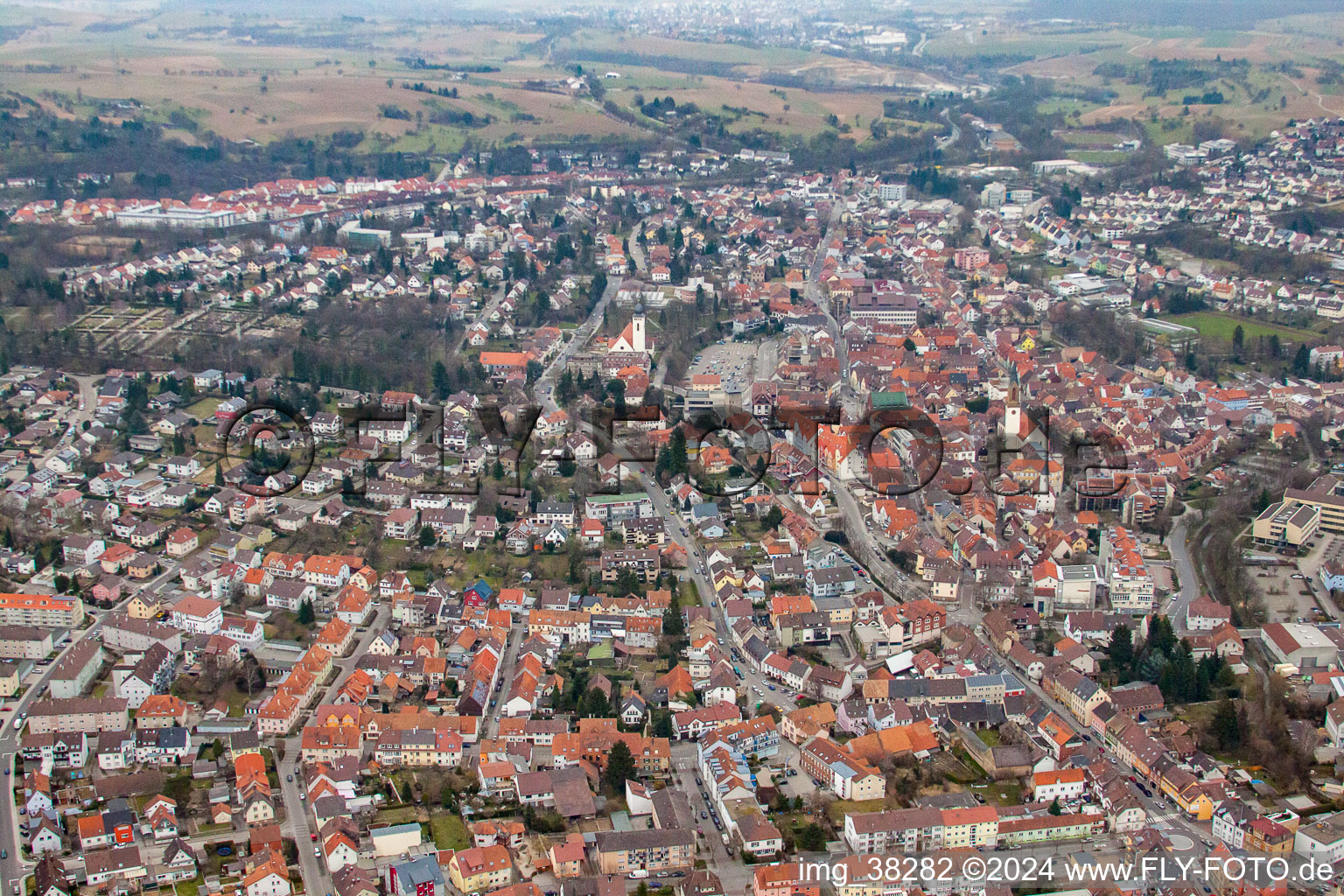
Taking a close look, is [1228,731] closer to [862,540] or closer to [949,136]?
[862,540]

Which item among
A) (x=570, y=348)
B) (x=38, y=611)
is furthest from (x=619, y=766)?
(x=570, y=348)

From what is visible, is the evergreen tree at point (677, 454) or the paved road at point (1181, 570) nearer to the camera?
the paved road at point (1181, 570)

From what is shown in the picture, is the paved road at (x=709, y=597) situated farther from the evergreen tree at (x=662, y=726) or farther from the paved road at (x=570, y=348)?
the paved road at (x=570, y=348)

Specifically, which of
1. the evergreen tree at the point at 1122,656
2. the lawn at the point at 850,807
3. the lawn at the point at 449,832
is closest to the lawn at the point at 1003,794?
the lawn at the point at 850,807

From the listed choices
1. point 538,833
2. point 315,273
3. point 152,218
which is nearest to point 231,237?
point 152,218

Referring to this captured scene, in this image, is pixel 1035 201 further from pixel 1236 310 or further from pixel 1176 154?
pixel 1236 310
